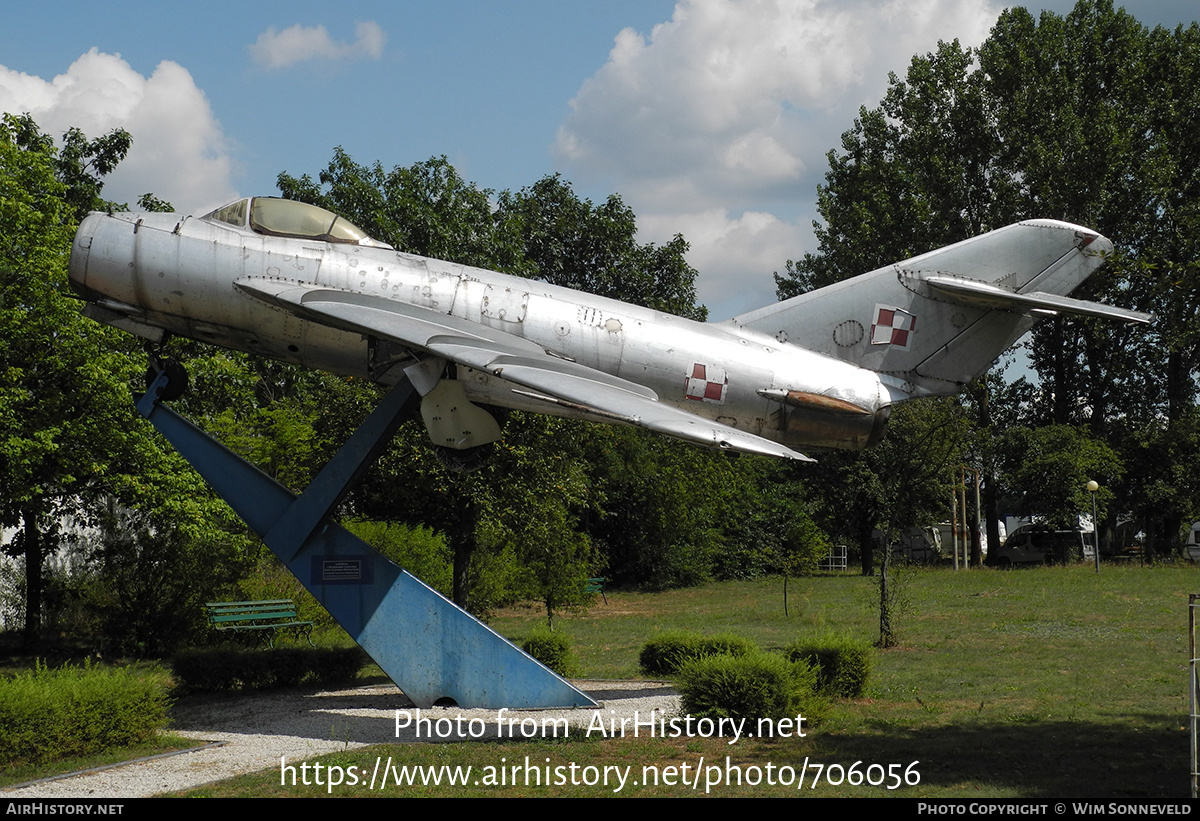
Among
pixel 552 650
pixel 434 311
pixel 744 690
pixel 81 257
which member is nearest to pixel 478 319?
pixel 434 311

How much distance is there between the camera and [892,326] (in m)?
13.8

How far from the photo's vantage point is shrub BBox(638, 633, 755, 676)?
48.5 ft

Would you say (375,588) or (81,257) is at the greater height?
(81,257)

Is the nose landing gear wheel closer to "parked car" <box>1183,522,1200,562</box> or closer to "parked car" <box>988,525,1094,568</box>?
"parked car" <box>1183,522,1200,562</box>

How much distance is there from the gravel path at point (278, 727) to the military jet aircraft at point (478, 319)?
3518mm

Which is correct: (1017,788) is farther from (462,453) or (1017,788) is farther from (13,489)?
(13,489)

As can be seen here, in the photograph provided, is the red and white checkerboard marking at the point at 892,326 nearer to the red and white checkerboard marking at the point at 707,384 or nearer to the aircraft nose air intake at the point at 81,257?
the red and white checkerboard marking at the point at 707,384

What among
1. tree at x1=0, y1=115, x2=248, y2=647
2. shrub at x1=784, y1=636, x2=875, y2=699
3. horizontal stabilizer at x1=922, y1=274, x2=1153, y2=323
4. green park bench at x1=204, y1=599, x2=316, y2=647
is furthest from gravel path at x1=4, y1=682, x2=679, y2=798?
horizontal stabilizer at x1=922, y1=274, x2=1153, y2=323

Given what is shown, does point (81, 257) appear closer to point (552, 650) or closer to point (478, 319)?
point (478, 319)

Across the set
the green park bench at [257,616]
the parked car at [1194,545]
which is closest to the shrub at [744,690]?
the green park bench at [257,616]

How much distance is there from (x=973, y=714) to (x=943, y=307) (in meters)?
5.33

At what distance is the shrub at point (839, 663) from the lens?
45.1ft

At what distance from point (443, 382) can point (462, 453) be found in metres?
1.02

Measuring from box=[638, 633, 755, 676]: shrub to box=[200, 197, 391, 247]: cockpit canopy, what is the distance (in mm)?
7477
